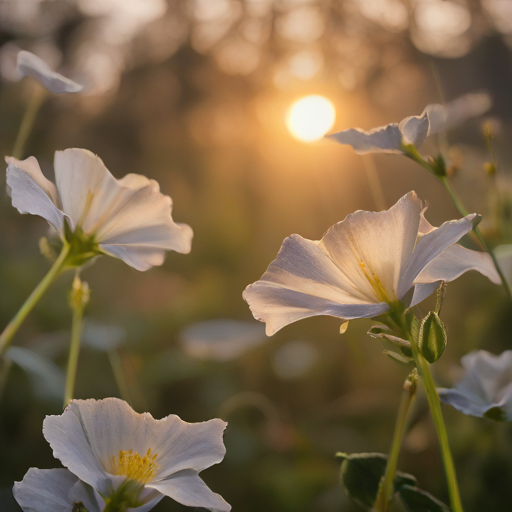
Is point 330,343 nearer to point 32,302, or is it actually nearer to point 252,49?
point 32,302

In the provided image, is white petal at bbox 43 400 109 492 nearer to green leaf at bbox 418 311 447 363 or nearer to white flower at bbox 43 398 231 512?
white flower at bbox 43 398 231 512

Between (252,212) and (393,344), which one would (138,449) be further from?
(252,212)

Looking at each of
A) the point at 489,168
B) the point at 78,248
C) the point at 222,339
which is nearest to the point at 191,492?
the point at 78,248

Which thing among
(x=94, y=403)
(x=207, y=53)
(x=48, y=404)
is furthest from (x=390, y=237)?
(x=207, y=53)

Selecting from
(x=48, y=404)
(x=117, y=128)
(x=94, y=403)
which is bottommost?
(x=48, y=404)

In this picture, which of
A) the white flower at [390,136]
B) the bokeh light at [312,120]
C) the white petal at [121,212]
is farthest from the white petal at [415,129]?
the bokeh light at [312,120]

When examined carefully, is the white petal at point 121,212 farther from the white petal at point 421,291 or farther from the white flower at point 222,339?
the white flower at point 222,339
